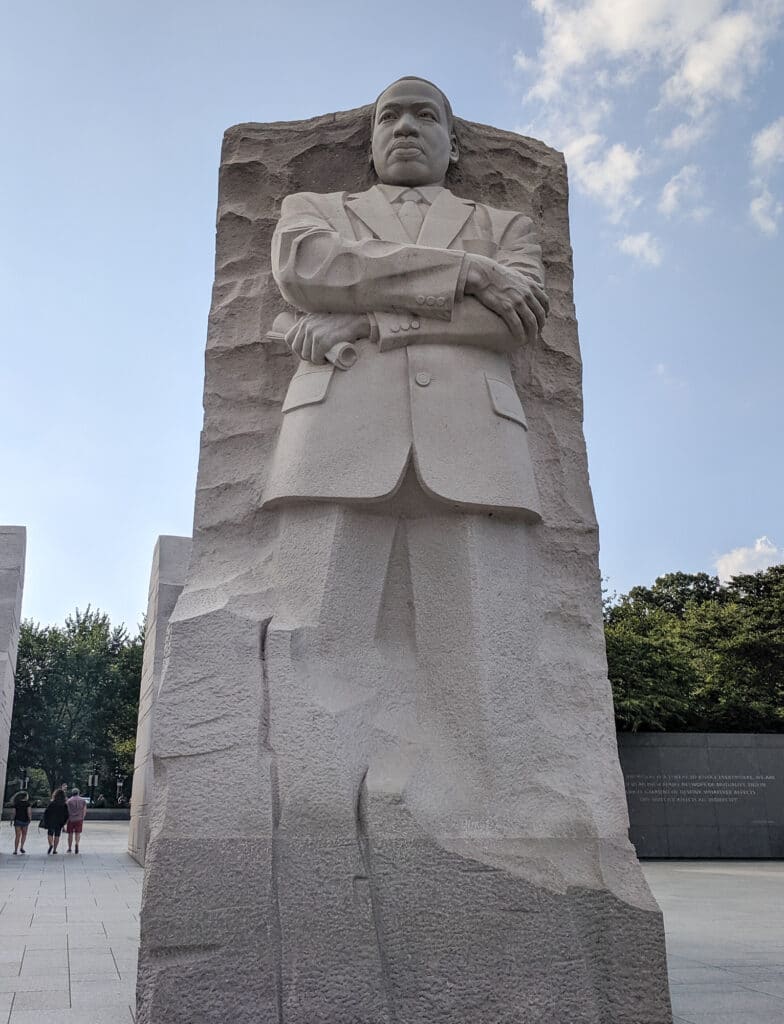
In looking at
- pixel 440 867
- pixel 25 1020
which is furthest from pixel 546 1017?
pixel 25 1020

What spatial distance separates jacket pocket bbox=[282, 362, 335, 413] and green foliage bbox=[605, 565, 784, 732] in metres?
15.1

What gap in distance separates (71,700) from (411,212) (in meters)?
38.9

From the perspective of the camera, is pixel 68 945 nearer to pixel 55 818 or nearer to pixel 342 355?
pixel 342 355

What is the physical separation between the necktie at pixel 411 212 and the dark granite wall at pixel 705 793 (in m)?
13.4

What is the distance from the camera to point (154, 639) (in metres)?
12.1

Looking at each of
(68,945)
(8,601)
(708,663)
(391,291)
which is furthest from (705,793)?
(391,291)

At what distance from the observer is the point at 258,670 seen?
11.1 feet

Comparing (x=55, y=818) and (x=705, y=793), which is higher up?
(x=705, y=793)

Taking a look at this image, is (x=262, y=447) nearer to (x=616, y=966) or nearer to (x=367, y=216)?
(x=367, y=216)

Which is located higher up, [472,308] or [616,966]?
[472,308]

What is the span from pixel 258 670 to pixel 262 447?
1090mm

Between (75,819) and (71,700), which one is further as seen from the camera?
(71,700)

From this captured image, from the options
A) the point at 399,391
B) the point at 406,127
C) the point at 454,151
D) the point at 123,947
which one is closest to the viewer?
the point at 399,391

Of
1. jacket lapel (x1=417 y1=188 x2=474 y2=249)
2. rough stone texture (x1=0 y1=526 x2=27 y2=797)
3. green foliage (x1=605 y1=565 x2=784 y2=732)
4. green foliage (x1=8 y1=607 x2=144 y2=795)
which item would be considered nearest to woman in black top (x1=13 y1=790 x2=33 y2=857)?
rough stone texture (x1=0 y1=526 x2=27 y2=797)
